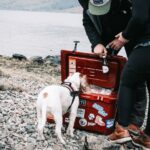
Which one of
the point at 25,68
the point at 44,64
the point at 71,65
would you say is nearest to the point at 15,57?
the point at 44,64

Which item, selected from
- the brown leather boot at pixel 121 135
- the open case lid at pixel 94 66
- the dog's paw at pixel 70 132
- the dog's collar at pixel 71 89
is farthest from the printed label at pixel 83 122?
the brown leather boot at pixel 121 135

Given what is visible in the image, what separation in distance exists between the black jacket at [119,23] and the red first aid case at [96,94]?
303mm

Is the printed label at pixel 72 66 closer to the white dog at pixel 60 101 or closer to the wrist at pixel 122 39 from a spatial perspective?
the white dog at pixel 60 101

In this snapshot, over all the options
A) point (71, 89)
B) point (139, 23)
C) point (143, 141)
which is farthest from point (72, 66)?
point (139, 23)

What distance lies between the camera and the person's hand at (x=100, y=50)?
6.62 meters

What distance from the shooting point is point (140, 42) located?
5.93m

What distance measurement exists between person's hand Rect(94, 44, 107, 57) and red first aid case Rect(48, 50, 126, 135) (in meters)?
0.11

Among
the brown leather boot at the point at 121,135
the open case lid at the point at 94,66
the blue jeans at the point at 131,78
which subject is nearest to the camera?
the blue jeans at the point at 131,78

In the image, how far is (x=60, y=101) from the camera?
638cm

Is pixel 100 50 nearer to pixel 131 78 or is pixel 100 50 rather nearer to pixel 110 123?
pixel 131 78

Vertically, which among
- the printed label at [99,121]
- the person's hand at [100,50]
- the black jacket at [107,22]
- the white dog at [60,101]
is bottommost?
the printed label at [99,121]

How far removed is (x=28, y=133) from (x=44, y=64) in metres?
15.3

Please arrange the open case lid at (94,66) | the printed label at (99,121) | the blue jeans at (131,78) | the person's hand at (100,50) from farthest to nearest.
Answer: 1. the printed label at (99,121)
2. the open case lid at (94,66)
3. the person's hand at (100,50)
4. the blue jeans at (131,78)

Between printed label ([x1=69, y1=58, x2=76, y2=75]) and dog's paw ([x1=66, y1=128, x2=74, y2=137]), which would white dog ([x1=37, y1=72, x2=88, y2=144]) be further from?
printed label ([x1=69, y1=58, x2=76, y2=75])
